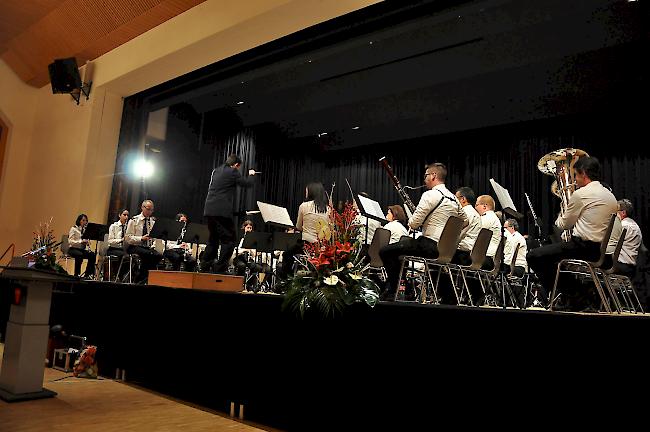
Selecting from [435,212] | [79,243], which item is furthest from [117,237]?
[435,212]

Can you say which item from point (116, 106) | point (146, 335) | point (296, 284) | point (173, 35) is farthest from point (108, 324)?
point (116, 106)

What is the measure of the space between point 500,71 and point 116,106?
23.2 ft

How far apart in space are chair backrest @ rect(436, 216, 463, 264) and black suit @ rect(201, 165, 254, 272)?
8.78ft

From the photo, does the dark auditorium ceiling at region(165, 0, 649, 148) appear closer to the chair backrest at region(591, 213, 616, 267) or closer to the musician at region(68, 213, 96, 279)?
the musician at region(68, 213, 96, 279)

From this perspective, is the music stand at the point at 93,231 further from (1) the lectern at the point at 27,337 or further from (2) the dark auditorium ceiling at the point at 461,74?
(1) the lectern at the point at 27,337

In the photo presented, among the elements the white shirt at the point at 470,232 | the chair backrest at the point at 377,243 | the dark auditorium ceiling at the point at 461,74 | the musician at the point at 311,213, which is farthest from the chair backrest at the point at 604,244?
the dark auditorium ceiling at the point at 461,74

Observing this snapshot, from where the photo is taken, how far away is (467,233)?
4.97 m

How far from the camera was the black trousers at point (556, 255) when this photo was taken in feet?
11.0

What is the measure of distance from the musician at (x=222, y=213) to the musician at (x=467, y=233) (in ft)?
8.09

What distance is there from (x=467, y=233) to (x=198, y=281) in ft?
8.54

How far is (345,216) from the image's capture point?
3246mm

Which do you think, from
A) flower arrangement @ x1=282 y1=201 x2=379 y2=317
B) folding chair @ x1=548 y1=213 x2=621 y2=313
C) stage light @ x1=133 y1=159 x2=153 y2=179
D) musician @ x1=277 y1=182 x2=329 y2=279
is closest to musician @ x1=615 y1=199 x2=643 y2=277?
folding chair @ x1=548 y1=213 x2=621 y2=313

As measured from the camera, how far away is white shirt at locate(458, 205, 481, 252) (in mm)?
4805

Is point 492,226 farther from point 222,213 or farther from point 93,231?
point 93,231
